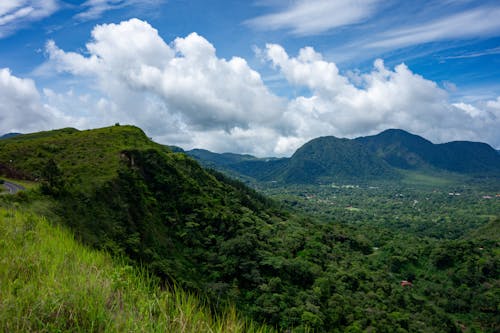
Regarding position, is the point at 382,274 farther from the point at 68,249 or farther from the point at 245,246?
the point at 68,249

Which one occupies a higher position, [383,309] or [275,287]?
[275,287]

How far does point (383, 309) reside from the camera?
38219 mm

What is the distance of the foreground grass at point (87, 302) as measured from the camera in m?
2.37

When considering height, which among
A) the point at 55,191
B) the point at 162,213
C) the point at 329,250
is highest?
the point at 55,191

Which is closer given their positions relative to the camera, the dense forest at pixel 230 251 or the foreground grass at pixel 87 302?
the foreground grass at pixel 87 302

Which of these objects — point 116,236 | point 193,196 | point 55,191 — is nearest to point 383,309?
point 193,196

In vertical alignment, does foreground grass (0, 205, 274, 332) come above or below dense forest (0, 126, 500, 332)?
above

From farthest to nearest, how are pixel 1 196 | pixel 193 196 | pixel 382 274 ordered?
pixel 382 274, pixel 193 196, pixel 1 196

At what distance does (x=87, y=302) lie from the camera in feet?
8.50

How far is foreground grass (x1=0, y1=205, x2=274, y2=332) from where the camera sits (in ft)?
7.79

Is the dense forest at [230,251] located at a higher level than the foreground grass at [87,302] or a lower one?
lower

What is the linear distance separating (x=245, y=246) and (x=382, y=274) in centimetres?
3127

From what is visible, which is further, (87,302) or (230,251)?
(230,251)

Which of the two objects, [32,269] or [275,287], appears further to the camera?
[275,287]
